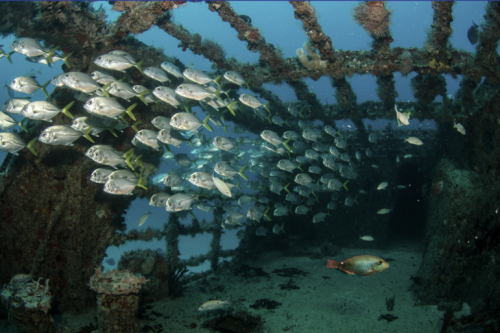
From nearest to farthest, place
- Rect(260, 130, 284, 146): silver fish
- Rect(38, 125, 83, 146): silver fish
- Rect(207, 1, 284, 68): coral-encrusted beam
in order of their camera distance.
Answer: Rect(38, 125, 83, 146): silver fish → Rect(207, 1, 284, 68): coral-encrusted beam → Rect(260, 130, 284, 146): silver fish

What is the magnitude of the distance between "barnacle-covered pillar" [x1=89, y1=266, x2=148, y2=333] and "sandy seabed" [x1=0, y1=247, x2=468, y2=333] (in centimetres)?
77

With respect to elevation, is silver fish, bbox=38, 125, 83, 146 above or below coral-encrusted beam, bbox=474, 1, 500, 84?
below

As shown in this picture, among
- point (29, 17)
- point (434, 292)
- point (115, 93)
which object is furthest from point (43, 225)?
point (434, 292)

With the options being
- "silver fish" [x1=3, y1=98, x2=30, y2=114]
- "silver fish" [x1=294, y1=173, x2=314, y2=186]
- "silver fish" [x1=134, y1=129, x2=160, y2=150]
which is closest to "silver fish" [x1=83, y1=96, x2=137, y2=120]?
"silver fish" [x1=134, y1=129, x2=160, y2=150]

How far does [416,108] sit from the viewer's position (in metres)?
8.65

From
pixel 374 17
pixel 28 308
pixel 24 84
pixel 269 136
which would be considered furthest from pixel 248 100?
pixel 28 308

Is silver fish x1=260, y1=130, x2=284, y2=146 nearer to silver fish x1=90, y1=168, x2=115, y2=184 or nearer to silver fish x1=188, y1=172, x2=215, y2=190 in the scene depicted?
silver fish x1=188, y1=172, x2=215, y2=190

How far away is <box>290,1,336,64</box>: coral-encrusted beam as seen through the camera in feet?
16.6

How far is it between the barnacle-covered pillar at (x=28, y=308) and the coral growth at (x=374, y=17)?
7.92 metres

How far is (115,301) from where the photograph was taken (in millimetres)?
4164

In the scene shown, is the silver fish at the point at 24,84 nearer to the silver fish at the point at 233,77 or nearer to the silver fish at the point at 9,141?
the silver fish at the point at 9,141

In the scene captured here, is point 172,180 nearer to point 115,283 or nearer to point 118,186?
point 118,186

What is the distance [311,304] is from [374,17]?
7038 mm

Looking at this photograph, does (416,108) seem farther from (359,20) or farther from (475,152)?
(359,20)
